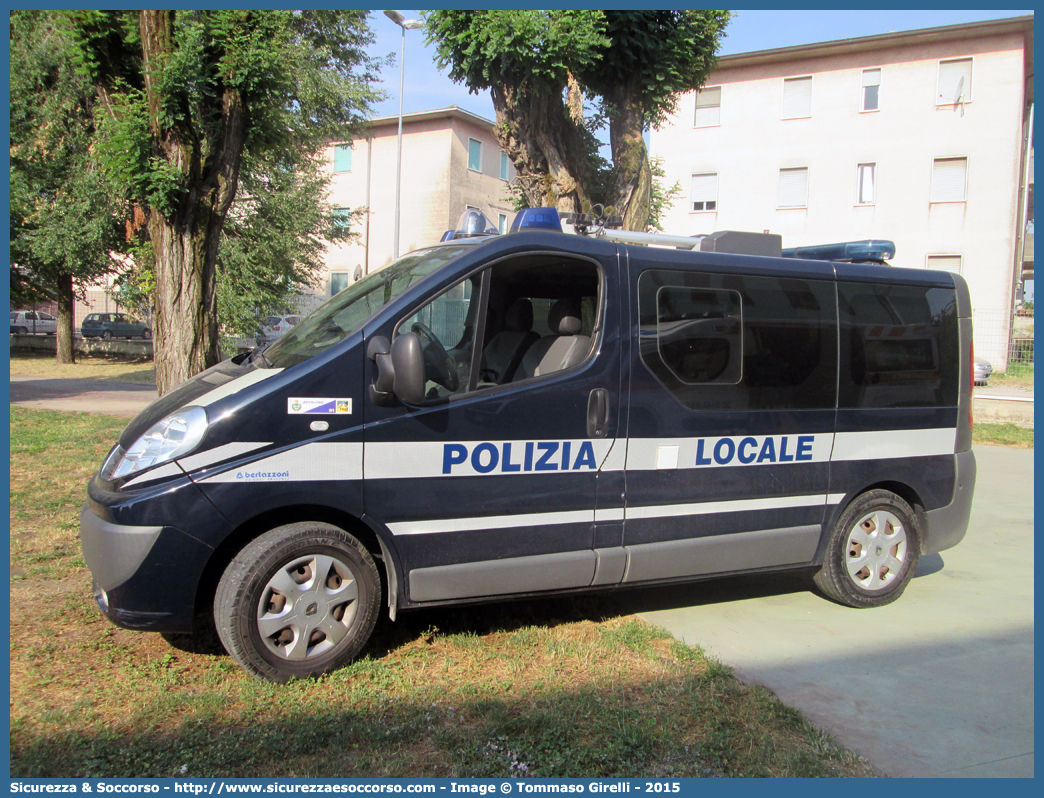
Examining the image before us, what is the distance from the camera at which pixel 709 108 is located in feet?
98.6

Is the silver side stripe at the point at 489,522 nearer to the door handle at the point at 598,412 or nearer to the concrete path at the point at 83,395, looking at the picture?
the door handle at the point at 598,412

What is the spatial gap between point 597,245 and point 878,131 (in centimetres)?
2759

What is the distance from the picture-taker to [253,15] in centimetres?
808

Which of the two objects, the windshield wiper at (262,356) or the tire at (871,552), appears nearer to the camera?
the windshield wiper at (262,356)

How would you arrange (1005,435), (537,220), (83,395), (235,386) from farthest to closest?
(83,395) → (1005,435) → (537,220) → (235,386)

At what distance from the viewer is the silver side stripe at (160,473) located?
351cm

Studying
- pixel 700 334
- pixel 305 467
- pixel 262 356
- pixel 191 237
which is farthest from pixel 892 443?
pixel 191 237

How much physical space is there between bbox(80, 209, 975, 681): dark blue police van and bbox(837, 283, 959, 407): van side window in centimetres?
2

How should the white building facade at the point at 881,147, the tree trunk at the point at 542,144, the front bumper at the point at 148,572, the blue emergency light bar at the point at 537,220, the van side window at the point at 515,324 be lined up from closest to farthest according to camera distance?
the front bumper at the point at 148,572 < the van side window at the point at 515,324 < the blue emergency light bar at the point at 537,220 < the tree trunk at the point at 542,144 < the white building facade at the point at 881,147

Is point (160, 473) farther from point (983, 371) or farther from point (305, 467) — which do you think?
point (983, 371)

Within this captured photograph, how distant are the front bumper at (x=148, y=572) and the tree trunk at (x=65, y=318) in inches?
916

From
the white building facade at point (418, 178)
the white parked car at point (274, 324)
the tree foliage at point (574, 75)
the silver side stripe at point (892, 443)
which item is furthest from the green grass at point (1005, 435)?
the white building facade at point (418, 178)

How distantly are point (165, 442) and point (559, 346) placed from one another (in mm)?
2016

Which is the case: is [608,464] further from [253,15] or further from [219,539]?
[253,15]
